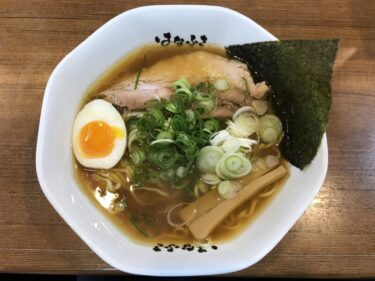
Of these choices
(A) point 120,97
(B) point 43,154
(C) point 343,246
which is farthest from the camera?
(A) point 120,97

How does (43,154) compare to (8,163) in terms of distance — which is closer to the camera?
(43,154)

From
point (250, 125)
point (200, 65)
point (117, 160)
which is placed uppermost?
point (200, 65)

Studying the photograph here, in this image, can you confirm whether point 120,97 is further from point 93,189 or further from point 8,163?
point 8,163

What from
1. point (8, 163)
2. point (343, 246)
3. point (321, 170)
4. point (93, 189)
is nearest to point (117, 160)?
point (93, 189)

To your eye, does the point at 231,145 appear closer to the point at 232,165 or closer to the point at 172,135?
the point at 232,165

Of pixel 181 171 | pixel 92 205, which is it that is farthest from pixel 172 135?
pixel 92 205

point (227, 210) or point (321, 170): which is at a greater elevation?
point (321, 170)
